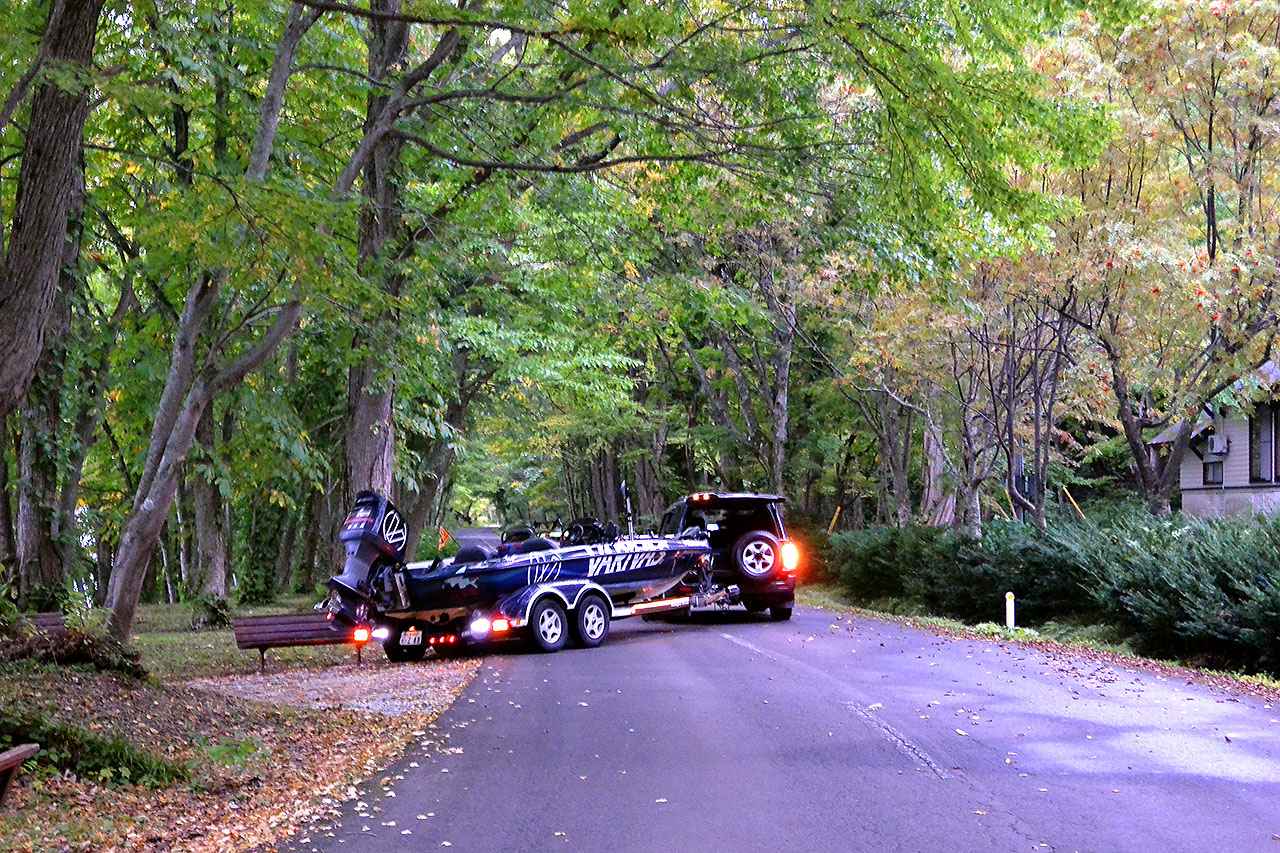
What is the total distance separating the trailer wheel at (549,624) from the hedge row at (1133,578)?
7.54 m

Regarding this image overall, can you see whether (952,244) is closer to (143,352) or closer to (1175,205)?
(1175,205)

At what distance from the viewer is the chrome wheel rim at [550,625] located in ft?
53.0

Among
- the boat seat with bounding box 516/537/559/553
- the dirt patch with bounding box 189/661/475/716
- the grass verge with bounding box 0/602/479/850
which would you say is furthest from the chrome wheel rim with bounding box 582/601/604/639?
the grass verge with bounding box 0/602/479/850

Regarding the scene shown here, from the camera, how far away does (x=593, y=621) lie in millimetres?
16781

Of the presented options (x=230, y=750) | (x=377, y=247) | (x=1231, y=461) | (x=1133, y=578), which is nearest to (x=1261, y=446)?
(x=1231, y=461)

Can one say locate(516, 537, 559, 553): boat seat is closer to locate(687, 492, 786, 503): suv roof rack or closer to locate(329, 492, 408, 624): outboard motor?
locate(329, 492, 408, 624): outboard motor

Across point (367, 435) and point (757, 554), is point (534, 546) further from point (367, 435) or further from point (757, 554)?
point (757, 554)

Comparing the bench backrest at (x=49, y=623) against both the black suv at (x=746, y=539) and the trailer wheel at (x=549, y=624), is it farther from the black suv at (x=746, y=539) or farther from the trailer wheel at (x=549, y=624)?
the black suv at (x=746, y=539)

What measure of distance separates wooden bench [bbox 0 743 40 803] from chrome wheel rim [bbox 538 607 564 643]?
952 cm

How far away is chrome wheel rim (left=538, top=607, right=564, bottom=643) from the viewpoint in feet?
53.0

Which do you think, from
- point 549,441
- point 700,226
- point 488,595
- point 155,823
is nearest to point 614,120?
point 700,226

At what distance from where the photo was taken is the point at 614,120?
13.6 m

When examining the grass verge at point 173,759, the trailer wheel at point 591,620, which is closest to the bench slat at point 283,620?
the grass verge at point 173,759

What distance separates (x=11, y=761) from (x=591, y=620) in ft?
34.9
